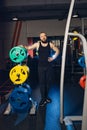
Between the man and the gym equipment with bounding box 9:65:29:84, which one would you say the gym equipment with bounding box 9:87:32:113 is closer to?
the gym equipment with bounding box 9:65:29:84

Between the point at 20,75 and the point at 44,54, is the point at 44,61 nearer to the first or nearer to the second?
the point at 44,54

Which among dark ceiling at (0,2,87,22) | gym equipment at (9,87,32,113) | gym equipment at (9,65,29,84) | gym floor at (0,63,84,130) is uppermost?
dark ceiling at (0,2,87,22)

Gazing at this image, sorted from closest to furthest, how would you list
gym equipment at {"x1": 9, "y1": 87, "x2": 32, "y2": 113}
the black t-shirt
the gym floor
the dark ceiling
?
the gym floor
gym equipment at {"x1": 9, "y1": 87, "x2": 32, "y2": 113}
the black t-shirt
the dark ceiling

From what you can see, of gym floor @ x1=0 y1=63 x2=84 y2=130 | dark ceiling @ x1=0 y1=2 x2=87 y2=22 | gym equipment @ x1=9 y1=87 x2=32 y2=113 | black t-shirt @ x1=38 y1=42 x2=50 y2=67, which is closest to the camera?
gym floor @ x1=0 y1=63 x2=84 y2=130

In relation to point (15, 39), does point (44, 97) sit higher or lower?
lower

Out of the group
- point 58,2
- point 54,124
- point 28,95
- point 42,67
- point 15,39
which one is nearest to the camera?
point 54,124

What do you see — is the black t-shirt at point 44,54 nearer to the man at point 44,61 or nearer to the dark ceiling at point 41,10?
the man at point 44,61

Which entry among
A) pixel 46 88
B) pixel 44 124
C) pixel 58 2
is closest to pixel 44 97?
pixel 46 88

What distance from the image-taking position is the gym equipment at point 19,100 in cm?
412

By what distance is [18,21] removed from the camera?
1288cm

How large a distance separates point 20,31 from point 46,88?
869 centimetres

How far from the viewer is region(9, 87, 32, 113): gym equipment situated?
162 inches

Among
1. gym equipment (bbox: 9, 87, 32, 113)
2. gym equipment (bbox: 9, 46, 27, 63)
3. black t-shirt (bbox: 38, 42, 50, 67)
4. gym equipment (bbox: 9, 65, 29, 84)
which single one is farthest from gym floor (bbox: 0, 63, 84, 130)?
gym equipment (bbox: 9, 46, 27, 63)

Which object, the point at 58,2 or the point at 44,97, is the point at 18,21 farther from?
the point at 44,97
